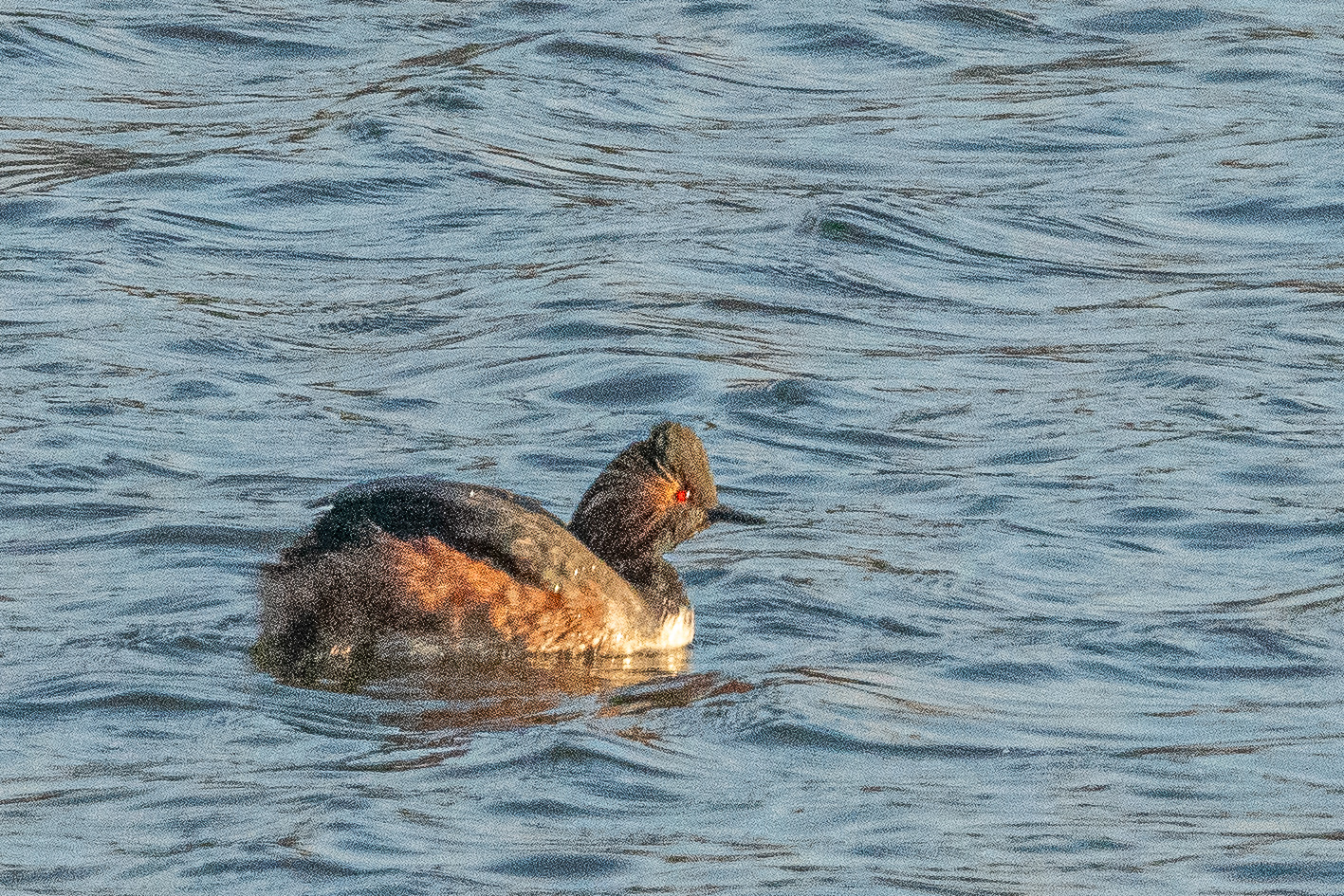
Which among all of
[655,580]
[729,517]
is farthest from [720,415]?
[655,580]

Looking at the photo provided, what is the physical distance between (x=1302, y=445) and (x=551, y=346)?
11.9 feet

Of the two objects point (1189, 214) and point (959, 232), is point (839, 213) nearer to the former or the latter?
point (959, 232)

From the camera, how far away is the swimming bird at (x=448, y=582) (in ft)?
25.5

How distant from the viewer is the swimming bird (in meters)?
7.76

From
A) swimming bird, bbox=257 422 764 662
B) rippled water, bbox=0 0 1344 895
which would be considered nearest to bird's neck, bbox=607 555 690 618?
swimming bird, bbox=257 422 764 662

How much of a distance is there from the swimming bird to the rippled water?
6.3 inches

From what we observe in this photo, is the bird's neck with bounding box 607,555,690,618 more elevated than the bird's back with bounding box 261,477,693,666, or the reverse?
the bird's back with bounding box 261,477,693,666

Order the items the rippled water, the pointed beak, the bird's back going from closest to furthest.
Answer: the rippled water → the bird's back → the pointed beak

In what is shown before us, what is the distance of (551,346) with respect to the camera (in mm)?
12602

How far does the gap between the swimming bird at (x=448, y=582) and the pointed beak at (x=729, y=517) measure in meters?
0.50


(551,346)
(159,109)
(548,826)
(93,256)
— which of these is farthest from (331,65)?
(548,826)

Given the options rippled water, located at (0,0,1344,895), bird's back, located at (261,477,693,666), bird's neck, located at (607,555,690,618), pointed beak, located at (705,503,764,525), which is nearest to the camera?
rippled water, located at (0,0,1344,895)

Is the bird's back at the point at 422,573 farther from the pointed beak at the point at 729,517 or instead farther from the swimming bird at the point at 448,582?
the pointed beak at the point at 729,517

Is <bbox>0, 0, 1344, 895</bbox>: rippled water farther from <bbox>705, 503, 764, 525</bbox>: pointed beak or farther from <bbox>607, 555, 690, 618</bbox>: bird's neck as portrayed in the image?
<bbox>705, 503, 764, 525</bbox>: pointed beak
